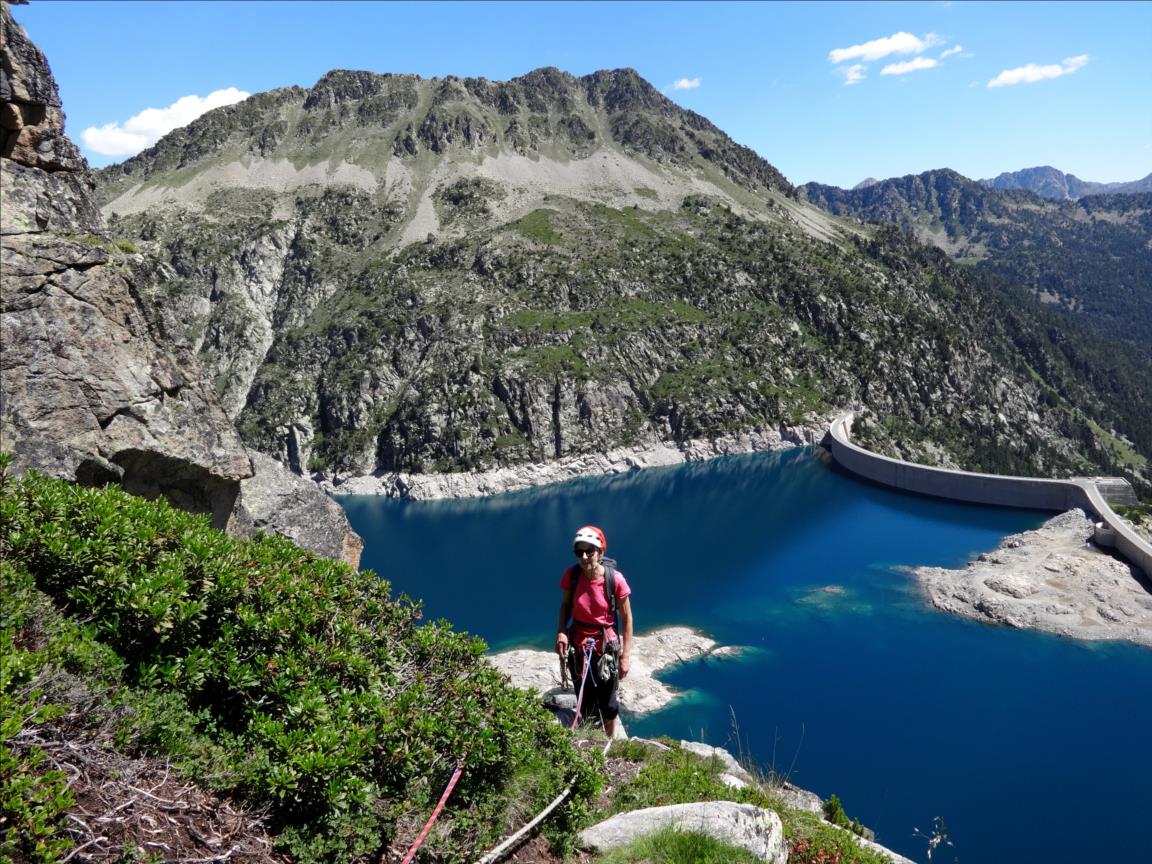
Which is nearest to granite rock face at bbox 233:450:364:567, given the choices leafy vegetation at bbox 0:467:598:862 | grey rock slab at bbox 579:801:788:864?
leafy vegetation at bbox 0:467:598:862

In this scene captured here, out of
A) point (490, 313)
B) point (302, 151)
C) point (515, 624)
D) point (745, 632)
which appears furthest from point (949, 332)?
point (302, 151)

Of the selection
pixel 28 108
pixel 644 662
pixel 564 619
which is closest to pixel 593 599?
pixel 564 619

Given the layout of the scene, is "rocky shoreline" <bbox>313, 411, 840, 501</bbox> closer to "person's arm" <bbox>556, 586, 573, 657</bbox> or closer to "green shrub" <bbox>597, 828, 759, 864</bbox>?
"person's arm" <bbox>556, 586, 573, 657</bbox>

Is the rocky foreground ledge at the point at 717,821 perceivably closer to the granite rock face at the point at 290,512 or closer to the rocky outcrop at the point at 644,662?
the granite rock face at the point at 290,512

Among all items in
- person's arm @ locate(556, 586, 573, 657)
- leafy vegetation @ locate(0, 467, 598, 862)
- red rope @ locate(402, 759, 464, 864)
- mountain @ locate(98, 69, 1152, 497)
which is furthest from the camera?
mountain @ locate(98, 69, 1152, 497)

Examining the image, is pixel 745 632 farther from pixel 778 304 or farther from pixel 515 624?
pixel 778 304
